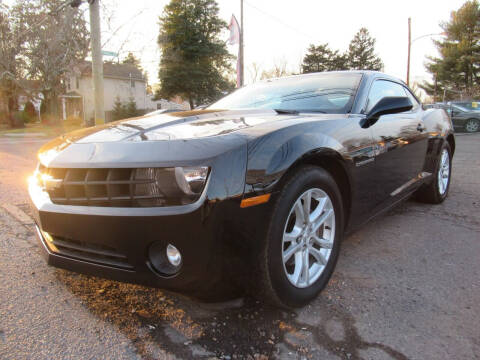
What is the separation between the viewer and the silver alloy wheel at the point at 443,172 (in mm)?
3951

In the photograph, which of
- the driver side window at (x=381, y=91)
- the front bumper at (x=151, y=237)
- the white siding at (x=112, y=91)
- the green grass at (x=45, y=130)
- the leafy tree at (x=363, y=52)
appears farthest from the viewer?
the leafy tree at (x=363, y=52)

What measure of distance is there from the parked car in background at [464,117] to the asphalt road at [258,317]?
15.3 meters

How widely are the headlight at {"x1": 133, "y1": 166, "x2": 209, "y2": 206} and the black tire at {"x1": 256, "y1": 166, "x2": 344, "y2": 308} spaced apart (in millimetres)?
382

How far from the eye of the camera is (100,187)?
1614mm

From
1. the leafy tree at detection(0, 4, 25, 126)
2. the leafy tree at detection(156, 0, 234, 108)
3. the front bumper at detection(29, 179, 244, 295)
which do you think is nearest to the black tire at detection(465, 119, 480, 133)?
the front bumper at detection(29, 179, 244, 295)

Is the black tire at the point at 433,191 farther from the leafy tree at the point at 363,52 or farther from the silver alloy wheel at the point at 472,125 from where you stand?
the leafy tree at the point at 363,52

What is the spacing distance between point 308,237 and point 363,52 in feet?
197

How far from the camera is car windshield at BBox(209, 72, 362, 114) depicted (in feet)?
8.64

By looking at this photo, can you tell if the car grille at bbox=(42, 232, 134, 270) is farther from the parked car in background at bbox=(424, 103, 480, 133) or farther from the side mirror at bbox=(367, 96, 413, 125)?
the parked car in background at bbox=(424, 103, 480, 133)

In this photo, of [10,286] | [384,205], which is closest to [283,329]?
[384,205]

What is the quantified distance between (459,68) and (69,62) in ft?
138

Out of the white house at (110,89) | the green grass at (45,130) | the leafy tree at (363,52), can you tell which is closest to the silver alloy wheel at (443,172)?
the green grass at (45,130)

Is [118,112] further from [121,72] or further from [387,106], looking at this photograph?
[387,106]

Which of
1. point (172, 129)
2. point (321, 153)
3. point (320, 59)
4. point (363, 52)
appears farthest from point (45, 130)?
point (363, 52)
